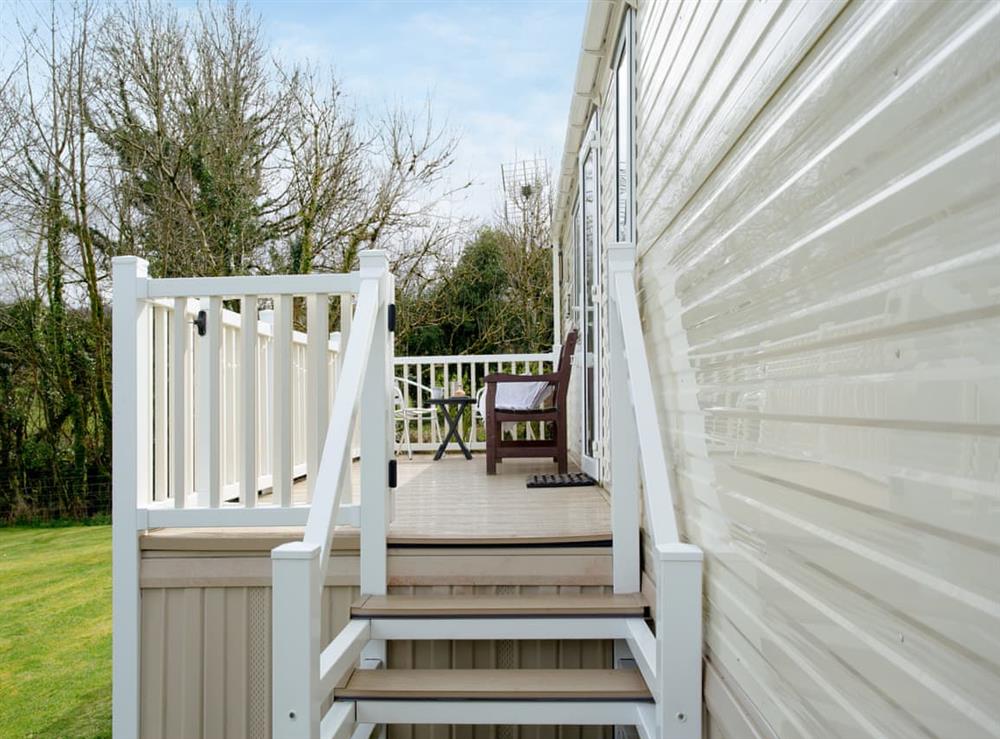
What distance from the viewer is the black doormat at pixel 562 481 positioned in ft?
15.7

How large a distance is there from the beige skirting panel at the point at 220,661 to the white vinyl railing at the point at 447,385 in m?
3.55

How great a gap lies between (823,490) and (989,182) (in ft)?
2.04

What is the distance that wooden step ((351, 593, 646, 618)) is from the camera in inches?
106

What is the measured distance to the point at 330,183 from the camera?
1153cm

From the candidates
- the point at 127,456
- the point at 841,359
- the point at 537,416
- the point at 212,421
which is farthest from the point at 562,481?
the point at 841,359

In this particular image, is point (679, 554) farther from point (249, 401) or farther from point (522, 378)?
point (522, 378)

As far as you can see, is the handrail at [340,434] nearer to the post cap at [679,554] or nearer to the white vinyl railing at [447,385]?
the post cap at [679,554]

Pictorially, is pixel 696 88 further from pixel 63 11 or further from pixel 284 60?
pixel 63 11

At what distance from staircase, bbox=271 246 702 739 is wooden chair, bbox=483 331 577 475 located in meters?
2.31

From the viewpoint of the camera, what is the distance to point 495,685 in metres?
2.43

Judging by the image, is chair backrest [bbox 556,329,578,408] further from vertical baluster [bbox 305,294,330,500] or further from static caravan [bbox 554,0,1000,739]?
static caravan [bbox 554,0,1000,739]

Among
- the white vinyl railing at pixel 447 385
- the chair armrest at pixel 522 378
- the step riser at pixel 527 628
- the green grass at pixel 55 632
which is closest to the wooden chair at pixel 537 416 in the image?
the chair armrest at pixel 522 378

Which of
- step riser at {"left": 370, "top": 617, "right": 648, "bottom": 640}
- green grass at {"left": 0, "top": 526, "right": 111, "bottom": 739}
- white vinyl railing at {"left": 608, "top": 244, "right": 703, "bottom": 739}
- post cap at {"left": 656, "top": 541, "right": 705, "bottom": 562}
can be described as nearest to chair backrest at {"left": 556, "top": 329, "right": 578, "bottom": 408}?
white vinyl railing at {"left": 608, "top": 244, "right": 703, "bottom": 739}

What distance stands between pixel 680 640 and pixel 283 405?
5.88 ft
